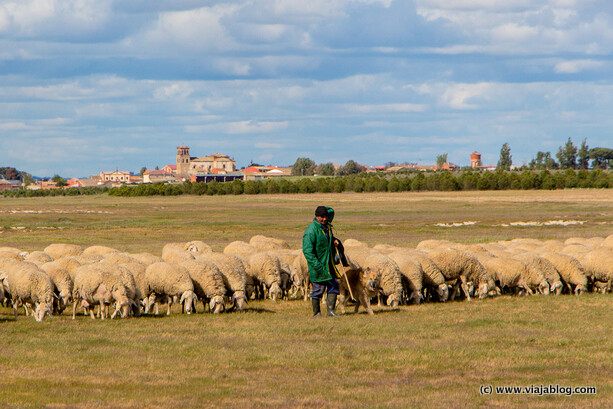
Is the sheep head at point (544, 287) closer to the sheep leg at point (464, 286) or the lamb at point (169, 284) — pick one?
the sheep leg at point (464, 286)

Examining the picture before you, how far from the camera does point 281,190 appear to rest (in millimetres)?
129250

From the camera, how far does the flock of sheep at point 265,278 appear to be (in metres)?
16.6

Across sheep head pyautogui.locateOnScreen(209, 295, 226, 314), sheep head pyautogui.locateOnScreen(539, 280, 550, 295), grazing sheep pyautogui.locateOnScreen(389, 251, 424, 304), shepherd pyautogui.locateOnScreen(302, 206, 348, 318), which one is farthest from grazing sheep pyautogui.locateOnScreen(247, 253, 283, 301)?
sheep head pyautogui.locateOnScreen(539, 280, 550, 295)

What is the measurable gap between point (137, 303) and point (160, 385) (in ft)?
22.3

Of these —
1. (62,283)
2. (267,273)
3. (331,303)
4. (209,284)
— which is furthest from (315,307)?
(62,283)

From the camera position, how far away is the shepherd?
1606 centimetres

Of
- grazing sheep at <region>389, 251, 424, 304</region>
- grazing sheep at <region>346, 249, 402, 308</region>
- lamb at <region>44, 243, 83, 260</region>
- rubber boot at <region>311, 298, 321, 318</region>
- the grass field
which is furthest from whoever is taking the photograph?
lamb at <region>44, 243, 83, 260</region>

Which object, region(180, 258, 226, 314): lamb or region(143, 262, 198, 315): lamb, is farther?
region(180, 258, 226, 314): lamb

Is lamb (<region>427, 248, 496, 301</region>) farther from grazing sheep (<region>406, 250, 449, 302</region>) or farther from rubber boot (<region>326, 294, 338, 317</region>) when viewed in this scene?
rubber boot (<region>326, 294, 338, 317</region>)

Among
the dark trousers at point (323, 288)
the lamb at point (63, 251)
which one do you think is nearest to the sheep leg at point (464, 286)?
the dark trousers at point (323, 288)

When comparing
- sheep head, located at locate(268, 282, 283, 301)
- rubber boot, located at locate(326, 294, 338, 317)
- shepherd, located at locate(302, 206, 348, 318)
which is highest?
shepherd, located at locate(302, 206, 348, 318)

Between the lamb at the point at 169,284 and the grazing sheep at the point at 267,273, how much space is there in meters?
3.00

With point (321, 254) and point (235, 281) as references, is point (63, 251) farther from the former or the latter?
point (321, 254)

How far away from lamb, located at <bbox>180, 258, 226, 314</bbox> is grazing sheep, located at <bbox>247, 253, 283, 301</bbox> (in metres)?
2.36
